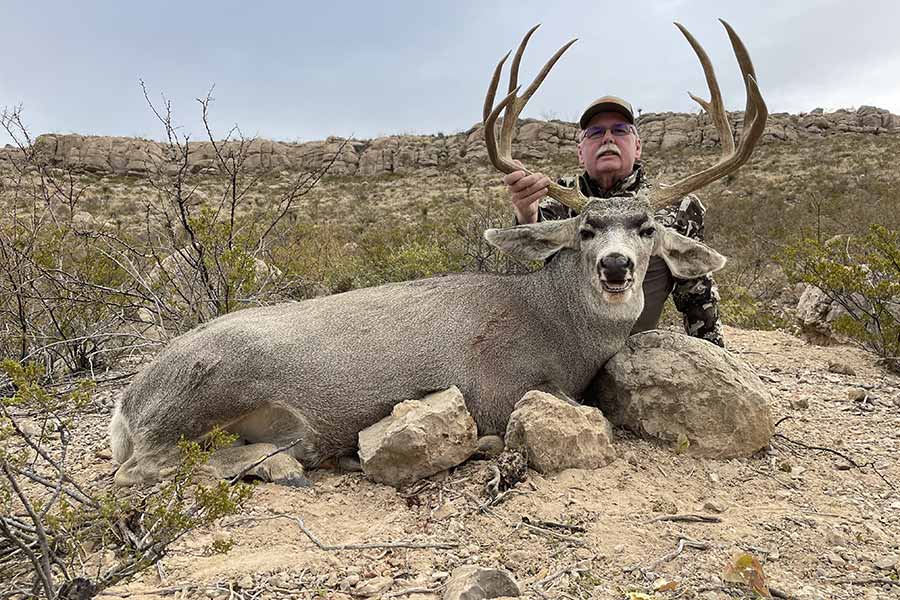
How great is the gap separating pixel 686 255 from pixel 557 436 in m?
1.84

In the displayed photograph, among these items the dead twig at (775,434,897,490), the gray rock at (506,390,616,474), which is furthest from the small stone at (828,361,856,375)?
the gray rock at (506,390,616,474)

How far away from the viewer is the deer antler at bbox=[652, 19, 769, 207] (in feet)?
13.6

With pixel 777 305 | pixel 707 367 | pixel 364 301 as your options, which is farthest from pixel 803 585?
pixel 777 305

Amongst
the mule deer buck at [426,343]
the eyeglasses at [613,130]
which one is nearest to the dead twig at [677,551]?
the mule deer buck at [426,343]

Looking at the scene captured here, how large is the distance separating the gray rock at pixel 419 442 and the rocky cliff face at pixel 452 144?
42243 mm

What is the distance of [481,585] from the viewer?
7.63 feet

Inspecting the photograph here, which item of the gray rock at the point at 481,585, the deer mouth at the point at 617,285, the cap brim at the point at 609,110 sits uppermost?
the cap brim at the point at 609,110

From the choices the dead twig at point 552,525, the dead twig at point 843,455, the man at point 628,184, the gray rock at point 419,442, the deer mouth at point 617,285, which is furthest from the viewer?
the man at point 628,184

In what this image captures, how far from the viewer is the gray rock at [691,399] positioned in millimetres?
3850

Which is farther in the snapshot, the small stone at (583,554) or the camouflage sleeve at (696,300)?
the camouflage sleeve at (696,300)

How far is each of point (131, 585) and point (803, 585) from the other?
2.55m

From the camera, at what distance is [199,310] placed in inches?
241

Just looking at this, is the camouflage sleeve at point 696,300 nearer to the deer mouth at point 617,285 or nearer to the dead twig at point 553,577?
the deer mouth at point 617,285

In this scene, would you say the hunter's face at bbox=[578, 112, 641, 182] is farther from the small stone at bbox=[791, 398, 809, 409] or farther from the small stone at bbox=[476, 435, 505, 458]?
the small stone at bbox=[476, 435, 505, 458]
